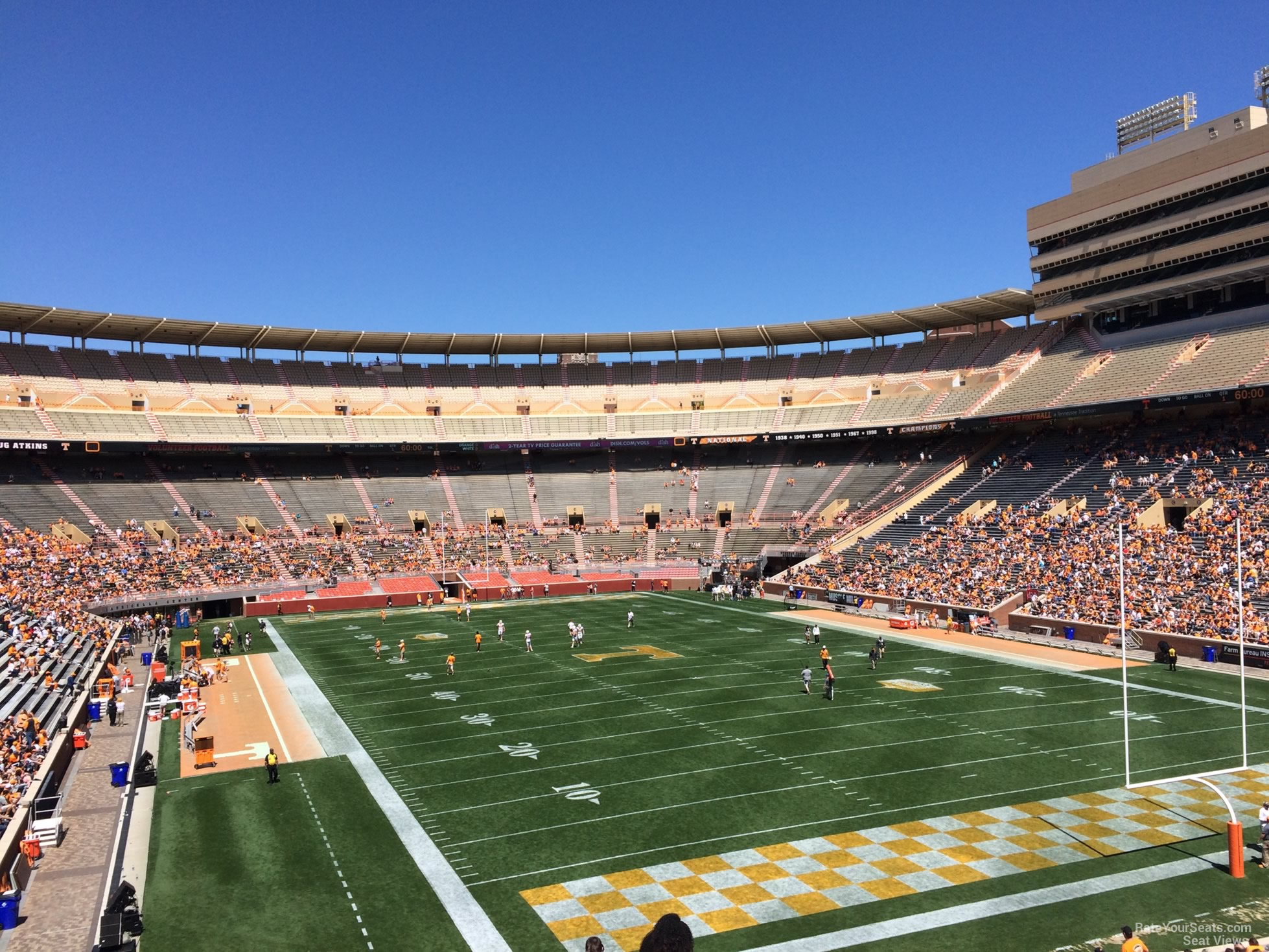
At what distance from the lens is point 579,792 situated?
1936 cm

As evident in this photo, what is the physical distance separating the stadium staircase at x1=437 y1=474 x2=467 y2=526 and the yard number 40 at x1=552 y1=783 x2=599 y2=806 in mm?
45862

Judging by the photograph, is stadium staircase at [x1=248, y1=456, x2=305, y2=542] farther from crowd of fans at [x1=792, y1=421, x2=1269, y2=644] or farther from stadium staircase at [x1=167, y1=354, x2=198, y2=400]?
crowd of fans at [x1=792, y1=421, x2=1269, y2=644]

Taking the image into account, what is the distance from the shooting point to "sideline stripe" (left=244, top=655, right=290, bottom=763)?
23.2m

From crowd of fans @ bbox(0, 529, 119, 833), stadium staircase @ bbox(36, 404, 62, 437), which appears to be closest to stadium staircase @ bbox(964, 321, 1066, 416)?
crowd of fans @ bbox(0, 529, 119, 833)

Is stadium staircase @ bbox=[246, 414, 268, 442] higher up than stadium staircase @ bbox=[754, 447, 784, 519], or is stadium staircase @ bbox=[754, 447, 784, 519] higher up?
stadium staircase @ bbox=[246, 414, 268, 442]

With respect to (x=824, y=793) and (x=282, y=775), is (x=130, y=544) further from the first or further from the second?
(x=824, y=793)

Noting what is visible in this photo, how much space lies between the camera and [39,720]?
2278 cm

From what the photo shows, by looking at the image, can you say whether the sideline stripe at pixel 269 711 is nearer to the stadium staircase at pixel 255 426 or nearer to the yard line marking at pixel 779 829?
the yard line marking at pixel 779 829

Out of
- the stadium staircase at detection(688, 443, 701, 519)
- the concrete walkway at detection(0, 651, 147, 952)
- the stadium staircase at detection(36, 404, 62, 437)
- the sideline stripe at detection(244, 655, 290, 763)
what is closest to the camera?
the concrete walkway at detection(0, 651, 147, 952)

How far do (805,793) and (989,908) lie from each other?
5542mm

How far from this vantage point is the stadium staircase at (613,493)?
67750 millimetres

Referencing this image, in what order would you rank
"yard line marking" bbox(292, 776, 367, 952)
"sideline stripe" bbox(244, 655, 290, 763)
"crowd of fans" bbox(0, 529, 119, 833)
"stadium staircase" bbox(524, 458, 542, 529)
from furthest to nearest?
"stadium staircase" bbox(524, 458, 542, 529) → "sideline stripe" bbox(244, 655, 290, 763) → "crowd of fans" bbox(0, 529, 119, 833) → "yard line marking" bbox(292, 776, 367, 952)

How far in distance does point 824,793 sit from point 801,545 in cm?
4193

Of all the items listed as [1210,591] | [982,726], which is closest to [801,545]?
[1210,591]
